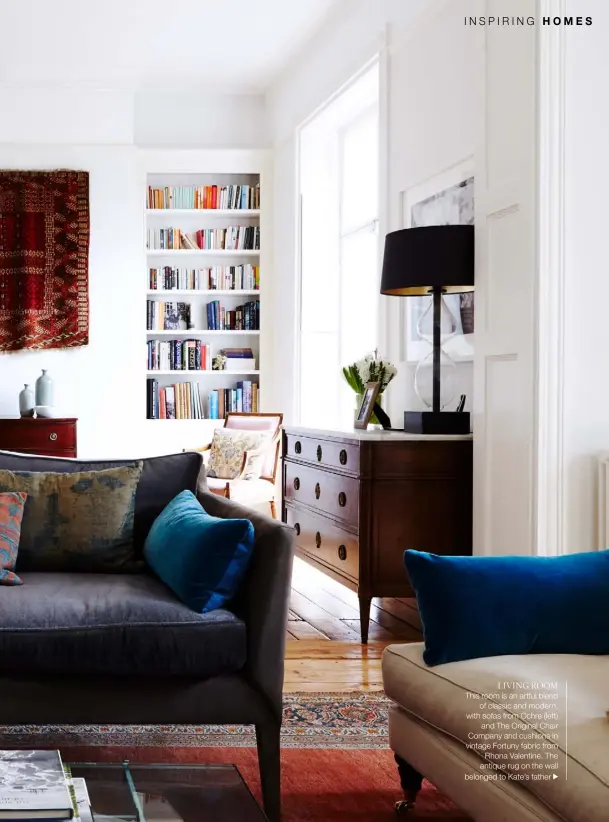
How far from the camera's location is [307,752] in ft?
8.93

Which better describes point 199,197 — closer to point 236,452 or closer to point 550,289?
point 236,452

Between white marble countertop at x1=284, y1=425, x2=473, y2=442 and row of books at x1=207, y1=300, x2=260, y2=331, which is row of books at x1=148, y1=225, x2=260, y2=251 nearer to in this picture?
row of books at x1=207, y1=300, x2=260, y2=331

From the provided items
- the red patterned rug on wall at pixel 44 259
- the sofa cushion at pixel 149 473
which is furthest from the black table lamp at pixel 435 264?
the red patterned rug on wall at pixel 44 259

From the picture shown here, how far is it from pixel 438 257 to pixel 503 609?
203 centimetres

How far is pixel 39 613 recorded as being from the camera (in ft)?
7.91

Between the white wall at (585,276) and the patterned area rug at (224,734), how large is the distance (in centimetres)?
98

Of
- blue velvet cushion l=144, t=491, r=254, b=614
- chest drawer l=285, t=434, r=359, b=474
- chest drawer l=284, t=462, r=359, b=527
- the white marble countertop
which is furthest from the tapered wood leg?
blue velvet cushion l=144, t=491, r=254, b=614

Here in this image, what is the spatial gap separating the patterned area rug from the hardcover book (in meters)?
1.12

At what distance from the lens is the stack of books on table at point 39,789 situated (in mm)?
1414

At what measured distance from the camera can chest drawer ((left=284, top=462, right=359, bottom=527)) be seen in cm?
407

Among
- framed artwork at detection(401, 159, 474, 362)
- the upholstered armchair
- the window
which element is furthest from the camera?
the window

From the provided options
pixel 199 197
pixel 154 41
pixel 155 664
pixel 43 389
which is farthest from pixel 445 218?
pixel 43 389

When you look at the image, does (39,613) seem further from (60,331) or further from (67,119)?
(67,119)

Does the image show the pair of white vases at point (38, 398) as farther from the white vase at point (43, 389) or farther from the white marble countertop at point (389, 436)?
the white marble countertop at point (389, 436)
